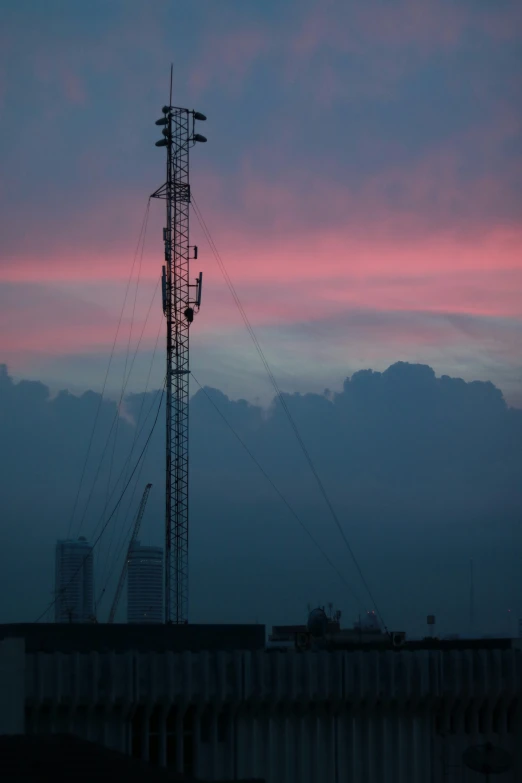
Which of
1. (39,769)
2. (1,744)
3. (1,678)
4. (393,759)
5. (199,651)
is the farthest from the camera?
(393,759)

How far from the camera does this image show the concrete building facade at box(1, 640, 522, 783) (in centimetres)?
3472

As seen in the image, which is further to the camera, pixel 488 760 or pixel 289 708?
pixel 289 708

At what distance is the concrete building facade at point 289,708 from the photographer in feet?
114

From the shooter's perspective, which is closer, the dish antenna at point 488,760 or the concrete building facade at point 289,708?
the dish antenna at point 488,760

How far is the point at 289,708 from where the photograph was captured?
38469mm

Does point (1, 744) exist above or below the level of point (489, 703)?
above

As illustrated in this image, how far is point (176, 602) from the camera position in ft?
179

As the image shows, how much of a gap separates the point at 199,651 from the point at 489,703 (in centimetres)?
1212

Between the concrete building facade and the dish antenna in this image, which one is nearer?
the dish antenna

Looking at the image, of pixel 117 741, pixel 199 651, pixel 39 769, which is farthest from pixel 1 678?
pixel 39 769

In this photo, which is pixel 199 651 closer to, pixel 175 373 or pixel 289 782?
pixel 289 782

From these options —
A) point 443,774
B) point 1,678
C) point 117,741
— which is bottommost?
point 443,774

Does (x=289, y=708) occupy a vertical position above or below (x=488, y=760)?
above

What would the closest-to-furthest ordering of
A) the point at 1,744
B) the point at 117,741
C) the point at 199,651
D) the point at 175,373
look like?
the point at 1,744 < the point at 117,741 < the point at 199,651 < the point at 175,373
